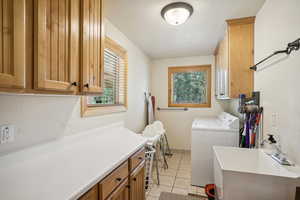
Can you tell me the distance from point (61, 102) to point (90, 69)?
428mm

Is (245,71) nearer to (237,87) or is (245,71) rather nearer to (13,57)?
(237,87)

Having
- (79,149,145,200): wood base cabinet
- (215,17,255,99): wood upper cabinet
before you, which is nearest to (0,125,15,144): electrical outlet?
(79,149,145,200): wood base cabinet

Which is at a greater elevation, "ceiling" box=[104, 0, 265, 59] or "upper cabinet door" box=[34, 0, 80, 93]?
"ceiling" box=[104, 0, 265, 59]

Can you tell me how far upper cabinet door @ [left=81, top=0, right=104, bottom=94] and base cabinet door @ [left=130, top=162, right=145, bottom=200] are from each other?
0.91 meters

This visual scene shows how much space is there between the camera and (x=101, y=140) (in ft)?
5.95

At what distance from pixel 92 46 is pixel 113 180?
109 centimetres

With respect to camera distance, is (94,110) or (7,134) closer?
(7,134)

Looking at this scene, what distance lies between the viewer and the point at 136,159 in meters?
1.65

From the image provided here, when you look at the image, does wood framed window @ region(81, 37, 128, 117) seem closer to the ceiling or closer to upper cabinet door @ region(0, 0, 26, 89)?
the ceiling

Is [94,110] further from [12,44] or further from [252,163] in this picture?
[252,163]

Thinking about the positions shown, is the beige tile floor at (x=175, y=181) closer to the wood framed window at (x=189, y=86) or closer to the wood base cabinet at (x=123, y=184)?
the wood base cabinet at (x=123, y=184)

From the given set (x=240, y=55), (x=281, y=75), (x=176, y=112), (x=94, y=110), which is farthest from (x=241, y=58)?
(x=176, y=112)

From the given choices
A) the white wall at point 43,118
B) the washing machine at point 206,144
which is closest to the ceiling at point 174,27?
the white wall at point 43,118

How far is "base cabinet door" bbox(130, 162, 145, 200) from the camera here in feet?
5.08
